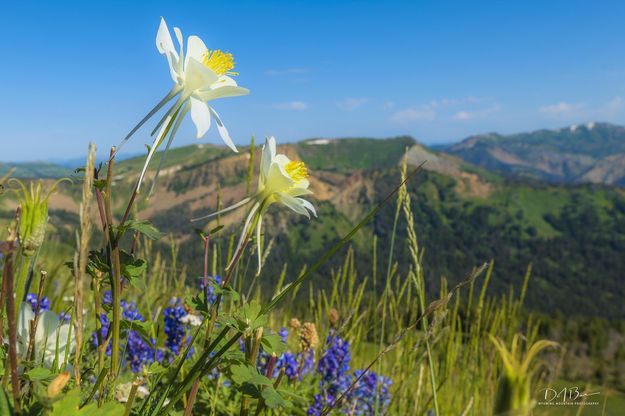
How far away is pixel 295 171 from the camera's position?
1551 mm

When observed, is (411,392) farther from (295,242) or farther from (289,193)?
(295,242)

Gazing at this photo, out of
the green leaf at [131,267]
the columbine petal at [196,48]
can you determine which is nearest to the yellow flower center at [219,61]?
the columbine petal at [196,48]

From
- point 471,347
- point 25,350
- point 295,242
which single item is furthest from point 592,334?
point 295,242

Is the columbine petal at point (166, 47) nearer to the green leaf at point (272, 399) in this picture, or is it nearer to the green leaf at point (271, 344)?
the green leaf at point (271, 344)

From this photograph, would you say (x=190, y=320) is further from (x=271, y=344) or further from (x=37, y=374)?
A: (x=37, y=374)

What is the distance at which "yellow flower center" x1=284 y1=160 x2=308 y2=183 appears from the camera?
155 cm

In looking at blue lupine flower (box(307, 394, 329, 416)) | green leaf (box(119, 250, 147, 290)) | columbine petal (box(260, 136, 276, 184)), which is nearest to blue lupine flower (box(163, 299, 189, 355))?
blue lupine flower (box(307, 394, 329, 416))

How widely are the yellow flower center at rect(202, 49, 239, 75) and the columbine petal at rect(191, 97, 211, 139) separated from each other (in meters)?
0.20

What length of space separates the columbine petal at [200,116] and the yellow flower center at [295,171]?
280 mm

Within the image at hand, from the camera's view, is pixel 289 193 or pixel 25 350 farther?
pixel 25 350

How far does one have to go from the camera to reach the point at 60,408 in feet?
3.59

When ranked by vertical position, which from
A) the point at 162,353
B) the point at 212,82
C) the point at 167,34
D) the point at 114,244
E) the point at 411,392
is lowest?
the point at 411,392

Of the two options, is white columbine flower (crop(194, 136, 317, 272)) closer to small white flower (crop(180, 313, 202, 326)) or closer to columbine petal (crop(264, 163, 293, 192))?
columbine petal (crop(264, 163, 293, 192))

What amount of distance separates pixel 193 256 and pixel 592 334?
11895 cm
